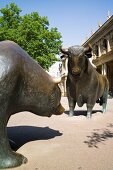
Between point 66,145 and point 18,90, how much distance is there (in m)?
1.76

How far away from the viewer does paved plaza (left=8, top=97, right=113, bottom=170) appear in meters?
4.40

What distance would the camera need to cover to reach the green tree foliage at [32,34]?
30312 millimetres

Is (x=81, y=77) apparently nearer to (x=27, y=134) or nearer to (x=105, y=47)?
(x=27, y=134)

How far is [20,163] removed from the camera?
4316 millimetres

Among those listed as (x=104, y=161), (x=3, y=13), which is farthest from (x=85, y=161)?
(x=3, y=13)

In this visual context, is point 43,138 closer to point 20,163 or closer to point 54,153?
point 54,153

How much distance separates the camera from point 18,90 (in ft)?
14.7

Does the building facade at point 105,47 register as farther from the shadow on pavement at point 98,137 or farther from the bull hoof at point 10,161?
the bull hoof at point 10,161

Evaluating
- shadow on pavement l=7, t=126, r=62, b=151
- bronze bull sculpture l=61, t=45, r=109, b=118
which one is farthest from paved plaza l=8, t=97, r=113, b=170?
bronze bull sculpture l=61, t=45, r=109, b=118

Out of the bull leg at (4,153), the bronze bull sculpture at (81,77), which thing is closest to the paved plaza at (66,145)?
the bull leg at (4,153)

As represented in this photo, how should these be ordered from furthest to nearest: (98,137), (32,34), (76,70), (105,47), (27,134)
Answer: (105,47)
(32,34)
(76,70)
(27,134)
(98,137)

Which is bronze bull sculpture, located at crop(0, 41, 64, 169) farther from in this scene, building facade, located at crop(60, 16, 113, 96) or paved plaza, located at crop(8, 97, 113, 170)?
building facade, located at crop(60, 16, 113, 96)

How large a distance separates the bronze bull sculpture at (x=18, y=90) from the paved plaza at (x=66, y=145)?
17.2 inches

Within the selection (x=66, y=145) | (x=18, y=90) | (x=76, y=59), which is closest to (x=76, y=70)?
(x=76, y=59)
